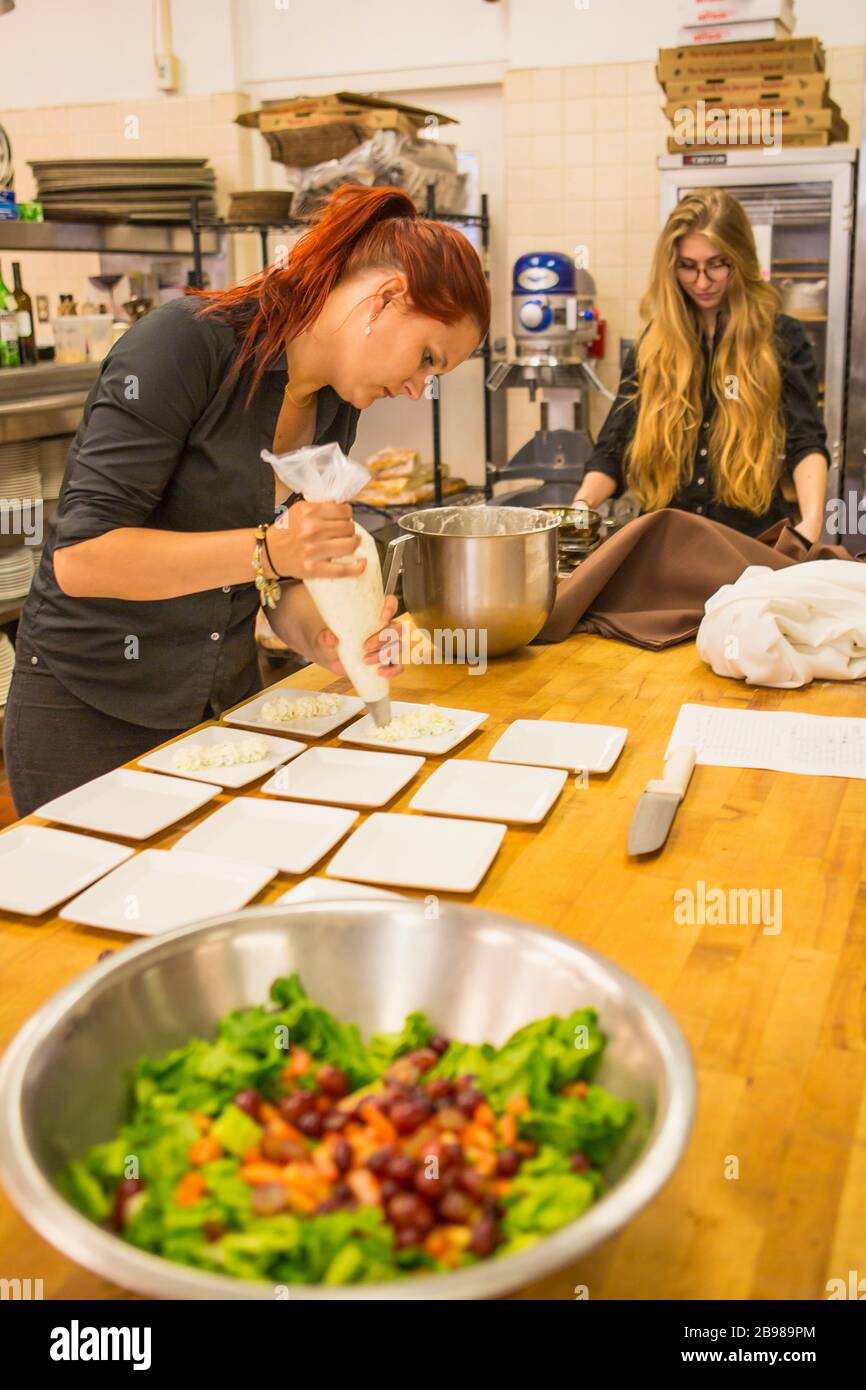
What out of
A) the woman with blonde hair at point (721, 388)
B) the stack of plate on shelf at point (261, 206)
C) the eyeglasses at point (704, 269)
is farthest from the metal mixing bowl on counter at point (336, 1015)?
the stack of plate on shelf at point (261, 206)

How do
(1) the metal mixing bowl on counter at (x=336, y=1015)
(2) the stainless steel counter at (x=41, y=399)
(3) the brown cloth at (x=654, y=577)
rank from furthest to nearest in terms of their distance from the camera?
1. (2) the stainless steel counter at (x=41, y=399)
2. (3) the brown cloth at (x=654, y=577)
3. (1) the metal mixing bowl on counter at (x=336, y=1015)

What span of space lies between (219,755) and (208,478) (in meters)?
0.42

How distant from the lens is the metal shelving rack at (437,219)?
5.03 meters

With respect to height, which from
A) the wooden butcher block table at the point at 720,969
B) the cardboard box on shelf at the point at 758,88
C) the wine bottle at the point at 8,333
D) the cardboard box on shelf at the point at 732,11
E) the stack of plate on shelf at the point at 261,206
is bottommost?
the wooden butcher block table at the point at 720,969

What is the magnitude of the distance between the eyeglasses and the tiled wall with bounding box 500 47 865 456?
2100 millimetres

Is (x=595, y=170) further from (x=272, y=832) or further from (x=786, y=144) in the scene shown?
(x=272, y=832)

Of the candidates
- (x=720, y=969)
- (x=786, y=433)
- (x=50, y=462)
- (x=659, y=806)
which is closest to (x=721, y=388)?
(x=786, y=433)

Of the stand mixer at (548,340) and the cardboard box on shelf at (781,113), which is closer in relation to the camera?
the cardboard box on shelf at (781,113)

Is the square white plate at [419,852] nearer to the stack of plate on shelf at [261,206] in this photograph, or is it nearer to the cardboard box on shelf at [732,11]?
the cardboard box on shelf at [732,11]

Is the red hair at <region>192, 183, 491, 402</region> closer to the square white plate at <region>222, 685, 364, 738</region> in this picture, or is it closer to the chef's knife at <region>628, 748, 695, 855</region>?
the square white plate at <region>222, 685, 364, 738</region>

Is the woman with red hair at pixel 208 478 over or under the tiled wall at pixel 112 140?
under

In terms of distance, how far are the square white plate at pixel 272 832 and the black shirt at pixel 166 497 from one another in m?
0.42

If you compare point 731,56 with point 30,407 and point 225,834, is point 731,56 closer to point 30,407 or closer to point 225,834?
point 30,407
